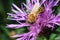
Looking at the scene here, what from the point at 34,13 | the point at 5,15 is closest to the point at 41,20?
the point at 34,13

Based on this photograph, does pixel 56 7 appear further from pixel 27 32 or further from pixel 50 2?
pixel 27 32

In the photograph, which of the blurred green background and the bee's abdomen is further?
the blurred green background

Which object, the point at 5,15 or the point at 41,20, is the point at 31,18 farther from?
the point at 5,15

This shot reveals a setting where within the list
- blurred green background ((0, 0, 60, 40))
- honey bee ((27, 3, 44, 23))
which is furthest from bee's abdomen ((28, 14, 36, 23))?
blurred green background ((0, 0, 60, 40))

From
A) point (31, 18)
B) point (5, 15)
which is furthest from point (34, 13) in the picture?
point (5, 15)

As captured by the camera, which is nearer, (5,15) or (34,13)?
(34,13)

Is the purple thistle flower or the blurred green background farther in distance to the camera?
the blurred green background

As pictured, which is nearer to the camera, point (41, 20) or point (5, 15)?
point (41, 20)

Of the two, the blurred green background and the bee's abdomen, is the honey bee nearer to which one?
the bee's abdomen

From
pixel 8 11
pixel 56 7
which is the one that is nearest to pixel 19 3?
pixel 8 11

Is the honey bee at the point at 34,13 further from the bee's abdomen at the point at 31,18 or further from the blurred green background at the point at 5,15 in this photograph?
the blurred green background at the point at 5,15

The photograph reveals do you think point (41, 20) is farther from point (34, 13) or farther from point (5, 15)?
point (5, 15)
